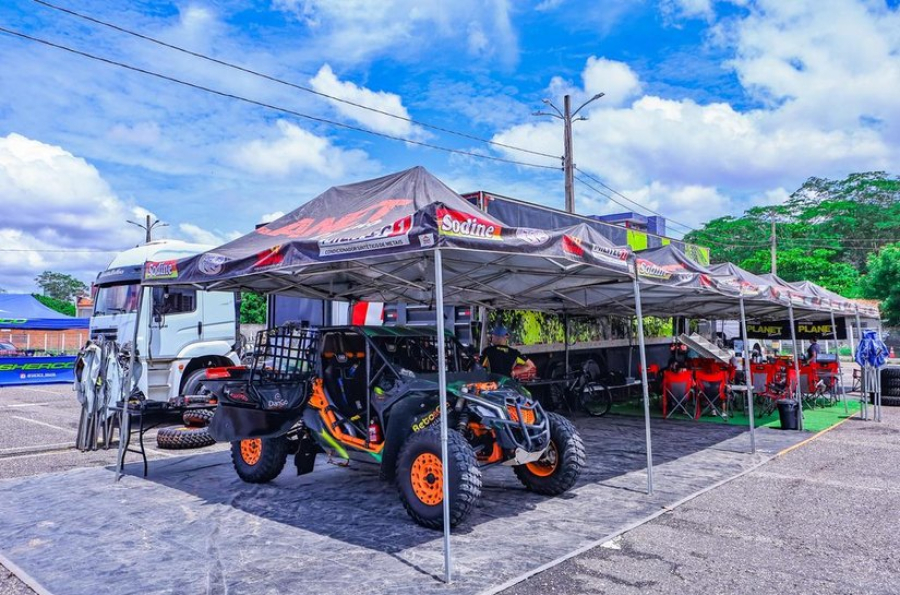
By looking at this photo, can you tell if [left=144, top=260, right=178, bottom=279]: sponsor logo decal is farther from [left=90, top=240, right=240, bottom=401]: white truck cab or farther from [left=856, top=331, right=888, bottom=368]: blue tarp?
[left=856, top=331, right=888, bottom=368]: blue tarp

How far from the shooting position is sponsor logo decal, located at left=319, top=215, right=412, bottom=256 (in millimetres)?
4410

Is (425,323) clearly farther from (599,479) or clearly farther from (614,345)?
(614,345)

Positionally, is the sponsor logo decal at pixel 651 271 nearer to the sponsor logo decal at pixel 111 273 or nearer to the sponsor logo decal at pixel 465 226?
the sponsor logo decal at pixel 465 226

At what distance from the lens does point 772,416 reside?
1238 cm

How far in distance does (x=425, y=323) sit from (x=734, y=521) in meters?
4.93

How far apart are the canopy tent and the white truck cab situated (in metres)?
3.57

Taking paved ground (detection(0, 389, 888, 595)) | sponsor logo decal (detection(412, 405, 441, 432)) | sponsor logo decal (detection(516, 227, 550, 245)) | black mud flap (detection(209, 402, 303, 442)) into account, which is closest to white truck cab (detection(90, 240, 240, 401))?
paved ground (detection(0, 389, 888, 595))

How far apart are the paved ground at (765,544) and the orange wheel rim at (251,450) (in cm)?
231

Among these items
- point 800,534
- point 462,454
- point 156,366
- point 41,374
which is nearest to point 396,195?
point 462,454

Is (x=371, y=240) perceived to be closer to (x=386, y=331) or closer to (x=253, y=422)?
(x=386, y=331)

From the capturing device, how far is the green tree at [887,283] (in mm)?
20438

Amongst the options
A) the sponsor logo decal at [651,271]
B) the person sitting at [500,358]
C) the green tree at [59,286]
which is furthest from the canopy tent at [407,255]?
the green tree at [59,286]

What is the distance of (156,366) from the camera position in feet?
34.0

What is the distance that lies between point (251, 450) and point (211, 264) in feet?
6.79
